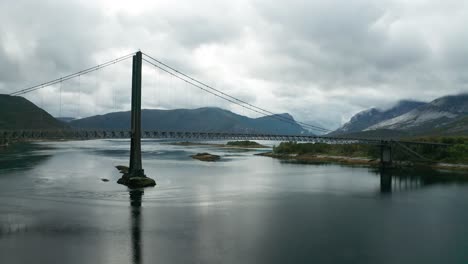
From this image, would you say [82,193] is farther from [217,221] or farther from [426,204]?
[426,204]

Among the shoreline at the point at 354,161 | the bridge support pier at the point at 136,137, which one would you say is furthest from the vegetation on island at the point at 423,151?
the bridge support pier at the point at 136,137

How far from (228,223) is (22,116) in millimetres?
155709

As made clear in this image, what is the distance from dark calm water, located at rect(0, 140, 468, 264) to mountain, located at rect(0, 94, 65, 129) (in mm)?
116790

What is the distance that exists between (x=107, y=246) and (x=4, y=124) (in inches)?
Answer: 5654

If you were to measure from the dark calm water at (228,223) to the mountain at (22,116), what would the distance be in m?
117

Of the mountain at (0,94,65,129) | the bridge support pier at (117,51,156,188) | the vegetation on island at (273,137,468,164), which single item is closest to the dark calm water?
the bridge support pier at (117,51,156,188)

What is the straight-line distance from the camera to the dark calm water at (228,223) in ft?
58.6

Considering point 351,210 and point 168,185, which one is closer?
point 351,210

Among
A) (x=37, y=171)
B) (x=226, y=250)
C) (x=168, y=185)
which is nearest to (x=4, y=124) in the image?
(x=37, y=171)

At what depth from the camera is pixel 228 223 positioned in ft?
77.8

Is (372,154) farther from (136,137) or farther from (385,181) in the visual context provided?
(136,137)

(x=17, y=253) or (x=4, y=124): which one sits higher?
(x=4, y=124)

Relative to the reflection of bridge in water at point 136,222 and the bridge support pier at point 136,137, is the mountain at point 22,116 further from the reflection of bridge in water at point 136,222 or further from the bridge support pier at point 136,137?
the reflection of bridge in water at point 136,222

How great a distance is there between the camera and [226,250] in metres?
18.4
